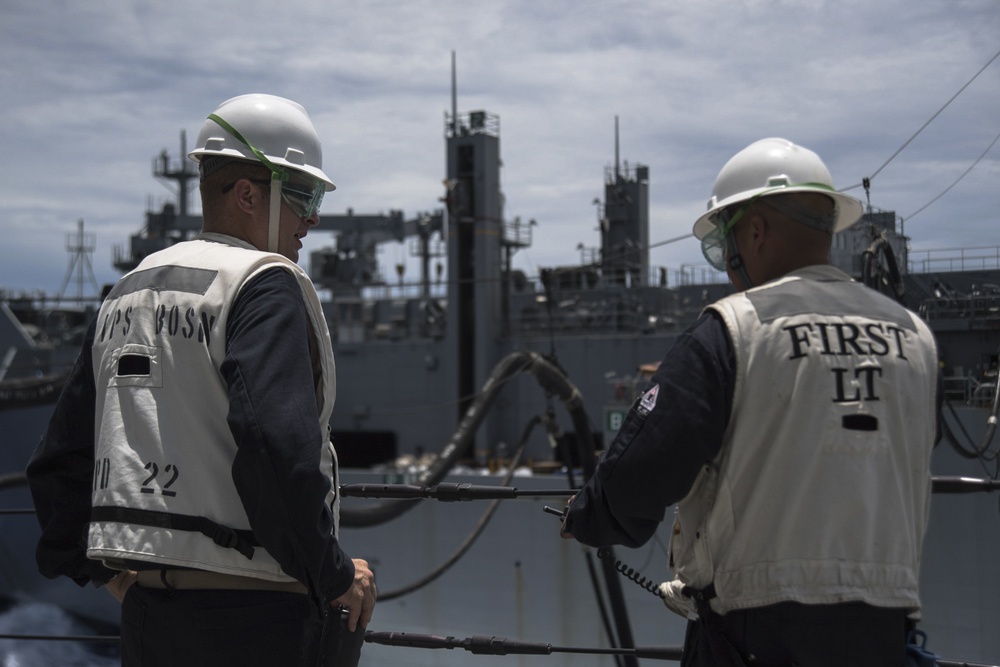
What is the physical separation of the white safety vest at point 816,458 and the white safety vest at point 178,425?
0.79 meters

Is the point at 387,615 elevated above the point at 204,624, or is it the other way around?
the point at 204,624

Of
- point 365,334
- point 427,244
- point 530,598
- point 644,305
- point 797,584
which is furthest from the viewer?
point 427,244

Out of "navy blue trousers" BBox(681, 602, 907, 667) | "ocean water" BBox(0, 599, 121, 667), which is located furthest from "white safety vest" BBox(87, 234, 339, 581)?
"ocean water" BBox(0, 599, 121, 667)

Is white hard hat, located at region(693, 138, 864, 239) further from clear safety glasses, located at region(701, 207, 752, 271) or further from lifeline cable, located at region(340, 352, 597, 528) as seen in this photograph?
lifeline cable, located at region(340, 352, 597, 528)

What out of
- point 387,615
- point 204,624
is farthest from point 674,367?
point 387,615

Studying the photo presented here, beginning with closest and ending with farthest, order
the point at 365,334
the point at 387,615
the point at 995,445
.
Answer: the point at 995,445
the point at 387,615
the point at 365,334

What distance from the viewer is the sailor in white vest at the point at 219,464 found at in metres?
1.64

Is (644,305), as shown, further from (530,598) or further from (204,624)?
(204,624)

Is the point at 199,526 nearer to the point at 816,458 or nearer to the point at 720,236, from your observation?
the point at 816,458

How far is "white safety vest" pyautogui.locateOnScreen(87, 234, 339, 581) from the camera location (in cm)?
172

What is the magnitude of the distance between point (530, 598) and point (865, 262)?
735cm

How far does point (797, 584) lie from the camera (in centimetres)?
172

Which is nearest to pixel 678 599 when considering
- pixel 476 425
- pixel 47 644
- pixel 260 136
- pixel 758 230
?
pixel 758 230

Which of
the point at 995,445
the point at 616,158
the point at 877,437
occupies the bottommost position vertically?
the point at 995,445
